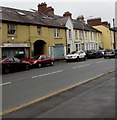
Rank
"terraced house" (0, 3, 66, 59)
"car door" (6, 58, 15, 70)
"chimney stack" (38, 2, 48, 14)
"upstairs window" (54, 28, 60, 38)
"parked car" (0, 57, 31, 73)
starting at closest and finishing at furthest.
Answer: "parked car" (0, 57, 31, 73) → "car door" (6, 58, 15, 70) → "terraced house" (0, 3, 66, 59) → "upstairs window" (54, 28, 60, 38) → "chimney stack" (38, 2, 48, 14)

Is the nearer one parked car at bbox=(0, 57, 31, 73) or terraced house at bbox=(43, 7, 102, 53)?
parked car at bbox=(0, 57, 31, 73)

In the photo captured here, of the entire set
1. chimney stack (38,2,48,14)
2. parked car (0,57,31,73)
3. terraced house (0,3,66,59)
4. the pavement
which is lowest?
the pavement

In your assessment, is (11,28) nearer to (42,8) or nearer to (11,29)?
(11,29)

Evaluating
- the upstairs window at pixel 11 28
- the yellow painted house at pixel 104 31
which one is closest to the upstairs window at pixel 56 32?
the upstairs window at pixel 11 28

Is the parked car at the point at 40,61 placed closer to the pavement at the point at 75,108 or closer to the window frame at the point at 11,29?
the window frame at the point at 11,29

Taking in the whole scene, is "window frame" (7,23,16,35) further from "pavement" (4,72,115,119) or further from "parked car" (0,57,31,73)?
"pavement" (4,72,115,119)

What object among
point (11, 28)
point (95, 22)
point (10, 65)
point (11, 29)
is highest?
point (95, 22)

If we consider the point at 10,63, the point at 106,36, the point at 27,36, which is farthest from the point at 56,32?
the point at 106,36

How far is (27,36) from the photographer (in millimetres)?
24391

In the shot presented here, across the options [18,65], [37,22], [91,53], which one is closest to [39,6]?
[37,22]

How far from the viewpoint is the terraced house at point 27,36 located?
21781 mm

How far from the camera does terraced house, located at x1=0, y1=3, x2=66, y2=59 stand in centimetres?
2178

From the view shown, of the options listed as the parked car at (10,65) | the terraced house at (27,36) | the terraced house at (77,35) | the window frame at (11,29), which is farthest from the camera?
the terraced house at (77,35)

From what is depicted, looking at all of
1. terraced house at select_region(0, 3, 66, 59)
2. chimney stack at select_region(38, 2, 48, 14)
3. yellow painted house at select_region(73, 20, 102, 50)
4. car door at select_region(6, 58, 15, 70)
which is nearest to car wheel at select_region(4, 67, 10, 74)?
car door at select_region(6, 58, 15, 70)
